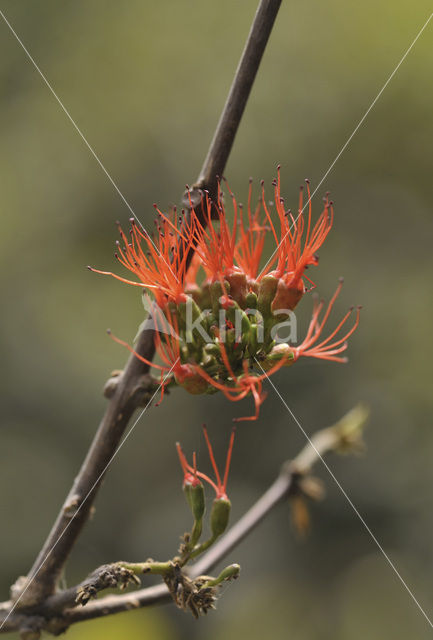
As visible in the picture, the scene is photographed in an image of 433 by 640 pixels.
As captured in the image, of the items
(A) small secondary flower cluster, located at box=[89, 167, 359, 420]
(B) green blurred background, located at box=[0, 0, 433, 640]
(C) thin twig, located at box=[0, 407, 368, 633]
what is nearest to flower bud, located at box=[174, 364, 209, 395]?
(A) small secondary flower cluster, located at box=[89, 167, 359, 420]

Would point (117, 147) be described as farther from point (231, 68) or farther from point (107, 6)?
point (107, 6)

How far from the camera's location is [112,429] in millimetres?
1419

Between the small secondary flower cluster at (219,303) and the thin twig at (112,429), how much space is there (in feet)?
0.15

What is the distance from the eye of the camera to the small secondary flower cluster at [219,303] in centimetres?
140

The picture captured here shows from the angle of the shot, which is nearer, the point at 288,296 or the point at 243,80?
the point at 243,80

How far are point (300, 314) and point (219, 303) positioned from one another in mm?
3600

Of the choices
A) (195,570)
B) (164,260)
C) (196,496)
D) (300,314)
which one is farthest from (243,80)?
(300,314)

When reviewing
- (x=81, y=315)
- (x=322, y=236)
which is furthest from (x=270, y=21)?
(x=81, y=315)

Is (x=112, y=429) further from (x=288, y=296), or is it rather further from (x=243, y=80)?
(x=243, y=80)

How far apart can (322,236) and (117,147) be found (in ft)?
15.5

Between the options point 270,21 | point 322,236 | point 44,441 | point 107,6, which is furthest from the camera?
point 107,6

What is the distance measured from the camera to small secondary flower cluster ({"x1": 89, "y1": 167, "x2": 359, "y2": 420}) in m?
1.40

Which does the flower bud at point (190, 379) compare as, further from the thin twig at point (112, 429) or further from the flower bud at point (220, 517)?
the flower bud at point (220, 517)

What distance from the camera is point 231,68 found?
6.09m
